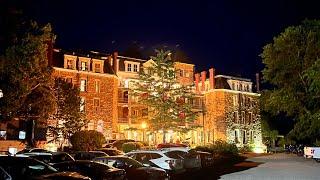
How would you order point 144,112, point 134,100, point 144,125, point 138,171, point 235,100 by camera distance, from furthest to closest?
point 235,100 → point 134,100 → point 144,112 → point 144,125 → point 138,171

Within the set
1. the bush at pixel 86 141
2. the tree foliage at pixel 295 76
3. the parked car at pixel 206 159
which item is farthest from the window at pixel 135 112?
the parked car at pixel 206 159

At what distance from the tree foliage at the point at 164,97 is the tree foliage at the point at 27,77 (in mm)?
13584

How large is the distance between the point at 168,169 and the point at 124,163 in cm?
394

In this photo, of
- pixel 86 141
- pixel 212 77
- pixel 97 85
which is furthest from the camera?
pixel 212 77

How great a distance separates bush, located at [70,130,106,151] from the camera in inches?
1633

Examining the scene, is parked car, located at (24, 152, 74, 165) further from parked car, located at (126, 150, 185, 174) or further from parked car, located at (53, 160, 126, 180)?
parked car, located at (53, 160, 126, 180)

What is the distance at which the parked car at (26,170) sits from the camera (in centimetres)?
1275

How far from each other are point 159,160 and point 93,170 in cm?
722

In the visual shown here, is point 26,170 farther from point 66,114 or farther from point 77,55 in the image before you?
point 77,55

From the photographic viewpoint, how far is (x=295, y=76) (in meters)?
34.9

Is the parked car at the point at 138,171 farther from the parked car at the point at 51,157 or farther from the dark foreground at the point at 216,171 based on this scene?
the dark foreground at the point at 216,171

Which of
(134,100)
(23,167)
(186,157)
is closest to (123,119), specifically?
(134,100)

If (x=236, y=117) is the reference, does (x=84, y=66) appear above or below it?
above

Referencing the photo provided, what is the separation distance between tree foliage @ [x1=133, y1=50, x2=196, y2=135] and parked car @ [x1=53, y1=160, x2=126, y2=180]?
33307 mm
